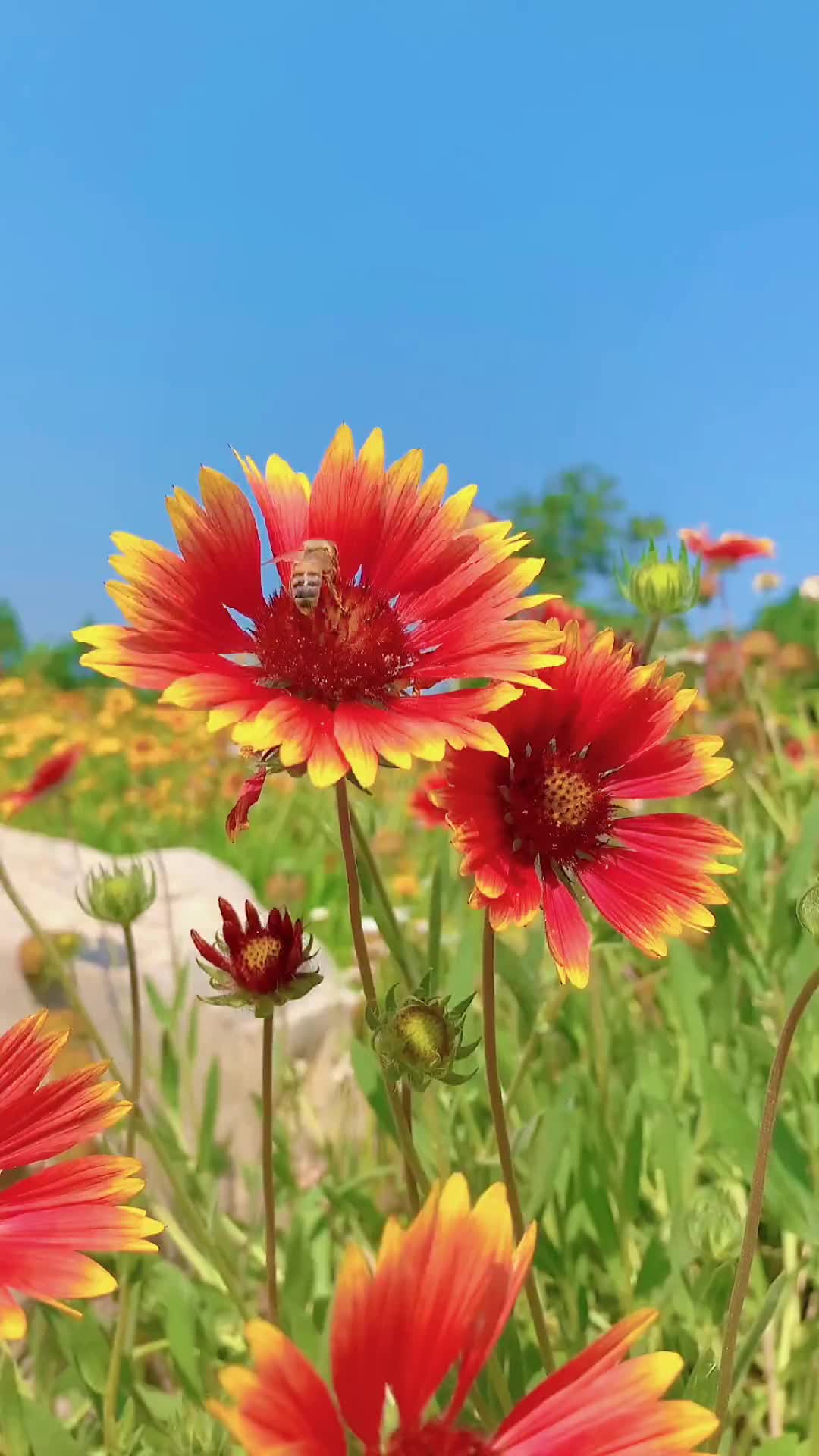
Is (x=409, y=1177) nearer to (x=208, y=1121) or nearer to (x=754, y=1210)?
(x=754, y=1210)

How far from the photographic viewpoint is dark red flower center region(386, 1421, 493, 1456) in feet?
1.18

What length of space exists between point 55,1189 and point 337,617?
0.99ft

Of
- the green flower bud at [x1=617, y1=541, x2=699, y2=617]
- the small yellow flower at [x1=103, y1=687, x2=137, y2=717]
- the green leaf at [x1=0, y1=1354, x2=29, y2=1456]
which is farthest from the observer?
the small yellow flower at [x1=103, y1=687, x2=137, y2=717]

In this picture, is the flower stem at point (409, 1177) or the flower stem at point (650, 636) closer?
the flower stem at point (409, 1177)

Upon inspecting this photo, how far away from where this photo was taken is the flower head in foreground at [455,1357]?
335mm

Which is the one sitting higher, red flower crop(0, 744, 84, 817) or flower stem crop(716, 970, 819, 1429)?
red flower crop(0, 744, 84, 817)

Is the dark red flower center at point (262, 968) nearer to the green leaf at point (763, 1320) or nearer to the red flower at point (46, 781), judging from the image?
the green leaf at point (763, 1320)

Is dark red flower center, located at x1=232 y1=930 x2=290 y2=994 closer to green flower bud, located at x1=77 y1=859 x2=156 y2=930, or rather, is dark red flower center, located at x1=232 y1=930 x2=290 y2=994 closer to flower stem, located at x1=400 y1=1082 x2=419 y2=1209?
flower stem, located at x1=400 y1=1082 x2=419 y2=1209

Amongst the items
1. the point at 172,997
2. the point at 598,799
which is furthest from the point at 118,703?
the point at 598,799

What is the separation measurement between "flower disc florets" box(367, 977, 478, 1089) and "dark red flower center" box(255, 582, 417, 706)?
0.17m

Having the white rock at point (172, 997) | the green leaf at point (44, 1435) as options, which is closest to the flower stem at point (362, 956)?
the green leaf at point (44, 1435)

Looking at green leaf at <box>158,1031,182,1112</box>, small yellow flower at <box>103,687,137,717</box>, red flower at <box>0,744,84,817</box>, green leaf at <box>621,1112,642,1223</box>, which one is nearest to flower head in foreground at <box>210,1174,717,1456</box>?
green leaf at <box>621,1112,642,1223</box>

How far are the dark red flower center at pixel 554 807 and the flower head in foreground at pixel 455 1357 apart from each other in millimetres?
245

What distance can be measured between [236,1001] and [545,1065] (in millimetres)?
769
